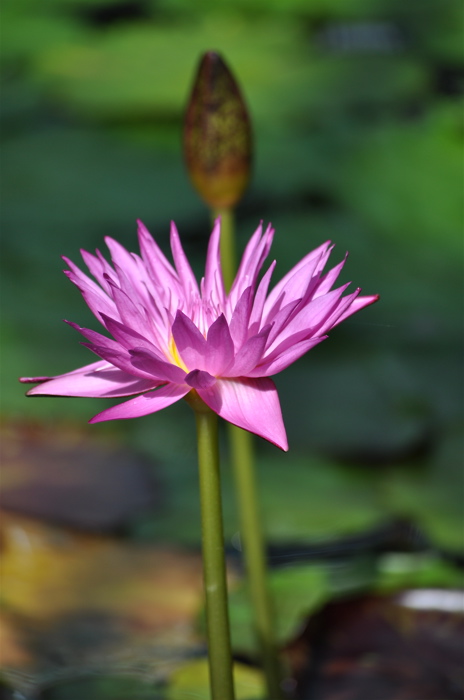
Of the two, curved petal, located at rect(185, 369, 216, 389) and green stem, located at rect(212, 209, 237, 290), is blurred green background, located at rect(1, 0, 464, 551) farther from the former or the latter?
curved petal, located at rect(185, 369, 216, 389)

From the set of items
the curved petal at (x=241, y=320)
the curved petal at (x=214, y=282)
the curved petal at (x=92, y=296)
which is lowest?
the curved petal at (x=241, y=320)

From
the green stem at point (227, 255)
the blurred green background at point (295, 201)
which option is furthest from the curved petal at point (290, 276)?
the blurred green background at point (295, 201)

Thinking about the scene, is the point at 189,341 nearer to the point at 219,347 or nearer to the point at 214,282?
the point at 219,347

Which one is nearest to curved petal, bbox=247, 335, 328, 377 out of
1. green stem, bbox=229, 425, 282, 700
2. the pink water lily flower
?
the pink water lily flower

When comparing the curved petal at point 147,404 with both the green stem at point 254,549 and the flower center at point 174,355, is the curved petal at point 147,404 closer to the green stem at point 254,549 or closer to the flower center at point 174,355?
the flower center at point 174,355

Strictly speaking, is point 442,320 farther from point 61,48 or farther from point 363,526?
point 61,48

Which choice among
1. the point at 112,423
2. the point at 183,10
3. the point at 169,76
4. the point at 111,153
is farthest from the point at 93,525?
the point at 183,10
